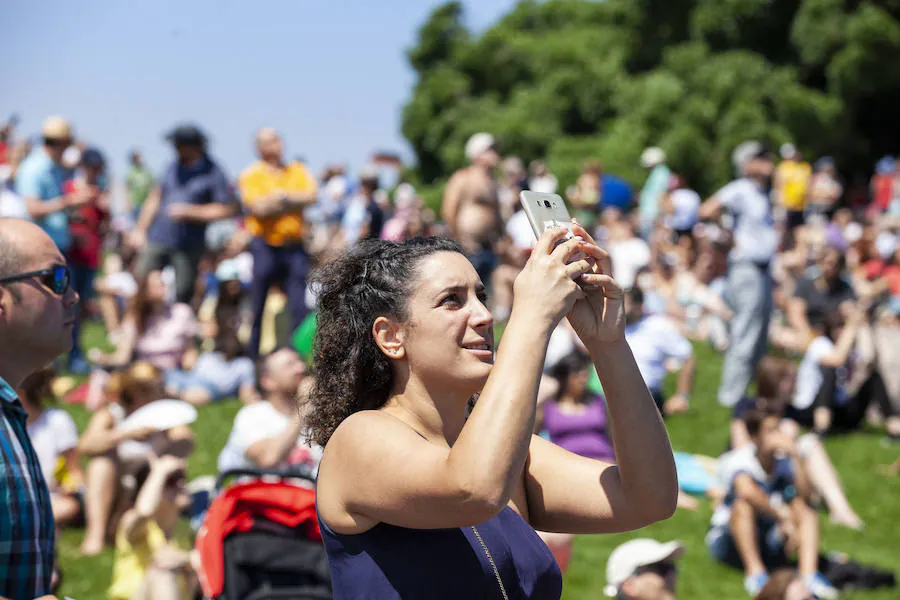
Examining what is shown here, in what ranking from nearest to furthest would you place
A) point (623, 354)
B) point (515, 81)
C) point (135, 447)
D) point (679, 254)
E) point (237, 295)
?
1. point (623, 354)
2. point (135, 447)
3. point (237, 295)
4. point (679, 254)
5. point (515, 81)

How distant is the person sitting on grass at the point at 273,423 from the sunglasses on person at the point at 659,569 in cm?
194

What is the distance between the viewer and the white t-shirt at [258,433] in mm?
6055

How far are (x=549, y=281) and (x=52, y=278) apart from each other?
141cm

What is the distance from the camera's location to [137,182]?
18734 mm

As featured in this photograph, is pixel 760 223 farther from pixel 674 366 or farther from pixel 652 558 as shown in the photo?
pixel 652 558

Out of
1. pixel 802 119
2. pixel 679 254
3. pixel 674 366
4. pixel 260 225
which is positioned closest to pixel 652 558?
pixel 260 225

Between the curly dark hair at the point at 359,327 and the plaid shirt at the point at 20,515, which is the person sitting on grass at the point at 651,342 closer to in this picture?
the curly dark hair at the point at 359,327

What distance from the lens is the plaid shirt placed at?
8.34ft

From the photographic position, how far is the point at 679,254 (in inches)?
586

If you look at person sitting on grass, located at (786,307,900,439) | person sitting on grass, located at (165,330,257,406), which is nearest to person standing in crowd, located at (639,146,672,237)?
person sitting on grass, located at (786,307,900,439)

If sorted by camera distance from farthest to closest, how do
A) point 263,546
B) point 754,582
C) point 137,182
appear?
1. point 137,182
2. point 754,582
3. point 263,546

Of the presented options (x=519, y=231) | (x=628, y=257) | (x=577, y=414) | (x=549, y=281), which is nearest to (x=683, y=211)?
(x=628, y=257)

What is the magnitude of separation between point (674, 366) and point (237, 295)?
4642 millimetres

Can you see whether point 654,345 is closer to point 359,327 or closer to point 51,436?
point 51,436
